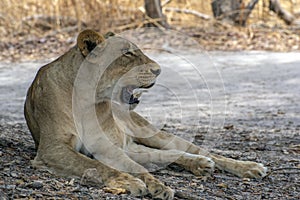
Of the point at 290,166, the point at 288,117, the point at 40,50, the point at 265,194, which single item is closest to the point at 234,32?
the point at 40,50

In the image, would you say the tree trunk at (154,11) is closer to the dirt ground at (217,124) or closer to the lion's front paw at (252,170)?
the dirt ground at (217,124)

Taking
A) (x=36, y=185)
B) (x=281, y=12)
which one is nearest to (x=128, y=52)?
(x=36, y=185)

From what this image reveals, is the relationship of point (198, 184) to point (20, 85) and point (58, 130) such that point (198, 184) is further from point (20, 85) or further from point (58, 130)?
point (20, 85)

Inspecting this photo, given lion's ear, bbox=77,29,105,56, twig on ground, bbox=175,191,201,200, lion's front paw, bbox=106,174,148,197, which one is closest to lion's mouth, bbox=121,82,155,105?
lion's ear, bbox=77,29,105,56

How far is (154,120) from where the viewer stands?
6.23 metres

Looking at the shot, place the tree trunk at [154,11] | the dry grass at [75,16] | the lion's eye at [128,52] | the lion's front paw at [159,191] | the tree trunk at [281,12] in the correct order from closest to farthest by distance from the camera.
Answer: the lion's front paw at [159,191] → the lion's eye at [128,52] → the tree trunk at [154,11] → the dry grass at [75,16] → the tree trunk at [281,12]

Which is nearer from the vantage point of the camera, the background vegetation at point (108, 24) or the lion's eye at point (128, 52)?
the lion's eye at point (128, 52)

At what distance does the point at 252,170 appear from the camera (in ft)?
13.4

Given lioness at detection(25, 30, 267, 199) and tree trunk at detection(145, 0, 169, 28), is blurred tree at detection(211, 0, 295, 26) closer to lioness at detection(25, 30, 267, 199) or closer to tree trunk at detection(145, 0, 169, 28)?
tree trunk at detection(145, 0, 169, 28)

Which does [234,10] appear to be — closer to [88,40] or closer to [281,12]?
[281,12]

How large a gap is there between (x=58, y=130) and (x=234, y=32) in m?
8.36

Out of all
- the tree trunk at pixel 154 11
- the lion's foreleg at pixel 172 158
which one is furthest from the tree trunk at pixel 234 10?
the lion's foreleg at pixel 172 158

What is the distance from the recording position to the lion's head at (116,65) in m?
3.87

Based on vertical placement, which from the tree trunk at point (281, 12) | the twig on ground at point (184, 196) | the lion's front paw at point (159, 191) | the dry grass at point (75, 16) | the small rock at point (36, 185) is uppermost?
the small rock at point (36, 185)
